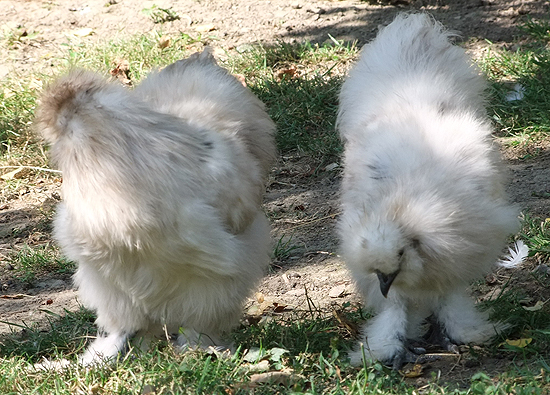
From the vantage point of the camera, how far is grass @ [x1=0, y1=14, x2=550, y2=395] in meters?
3.73

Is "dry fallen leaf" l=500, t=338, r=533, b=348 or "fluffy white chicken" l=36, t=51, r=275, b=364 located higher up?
"fluffy white chicken" l=36, t=51, r=275, b=364

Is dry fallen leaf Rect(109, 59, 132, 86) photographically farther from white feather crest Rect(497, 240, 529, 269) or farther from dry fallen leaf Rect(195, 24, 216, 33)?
white feather crest Rect(497, 240, 529, 269)

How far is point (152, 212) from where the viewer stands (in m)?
3.58

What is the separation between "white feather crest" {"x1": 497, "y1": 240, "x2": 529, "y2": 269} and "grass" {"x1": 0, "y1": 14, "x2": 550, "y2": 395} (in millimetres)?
59

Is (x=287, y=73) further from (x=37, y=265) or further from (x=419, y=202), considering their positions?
(x=419, y=202)

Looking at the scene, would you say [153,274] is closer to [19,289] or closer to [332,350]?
[332,350]

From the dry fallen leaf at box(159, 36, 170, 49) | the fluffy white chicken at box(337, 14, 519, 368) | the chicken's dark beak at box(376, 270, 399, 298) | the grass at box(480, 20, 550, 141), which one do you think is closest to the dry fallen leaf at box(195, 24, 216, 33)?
the dry fallen leaf at box(159, 36, 170, 49)

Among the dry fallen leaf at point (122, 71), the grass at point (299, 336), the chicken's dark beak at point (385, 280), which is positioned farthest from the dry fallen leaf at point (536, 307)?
the dry fallen leaf at point (122, 71)

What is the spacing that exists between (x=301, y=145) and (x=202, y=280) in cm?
335

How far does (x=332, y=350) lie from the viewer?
415 cm

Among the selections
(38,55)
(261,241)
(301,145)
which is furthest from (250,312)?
(38,55)

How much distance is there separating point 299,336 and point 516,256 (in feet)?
5.37

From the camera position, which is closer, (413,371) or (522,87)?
(413,371)

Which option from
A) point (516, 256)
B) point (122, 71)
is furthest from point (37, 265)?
point (516, 256)
